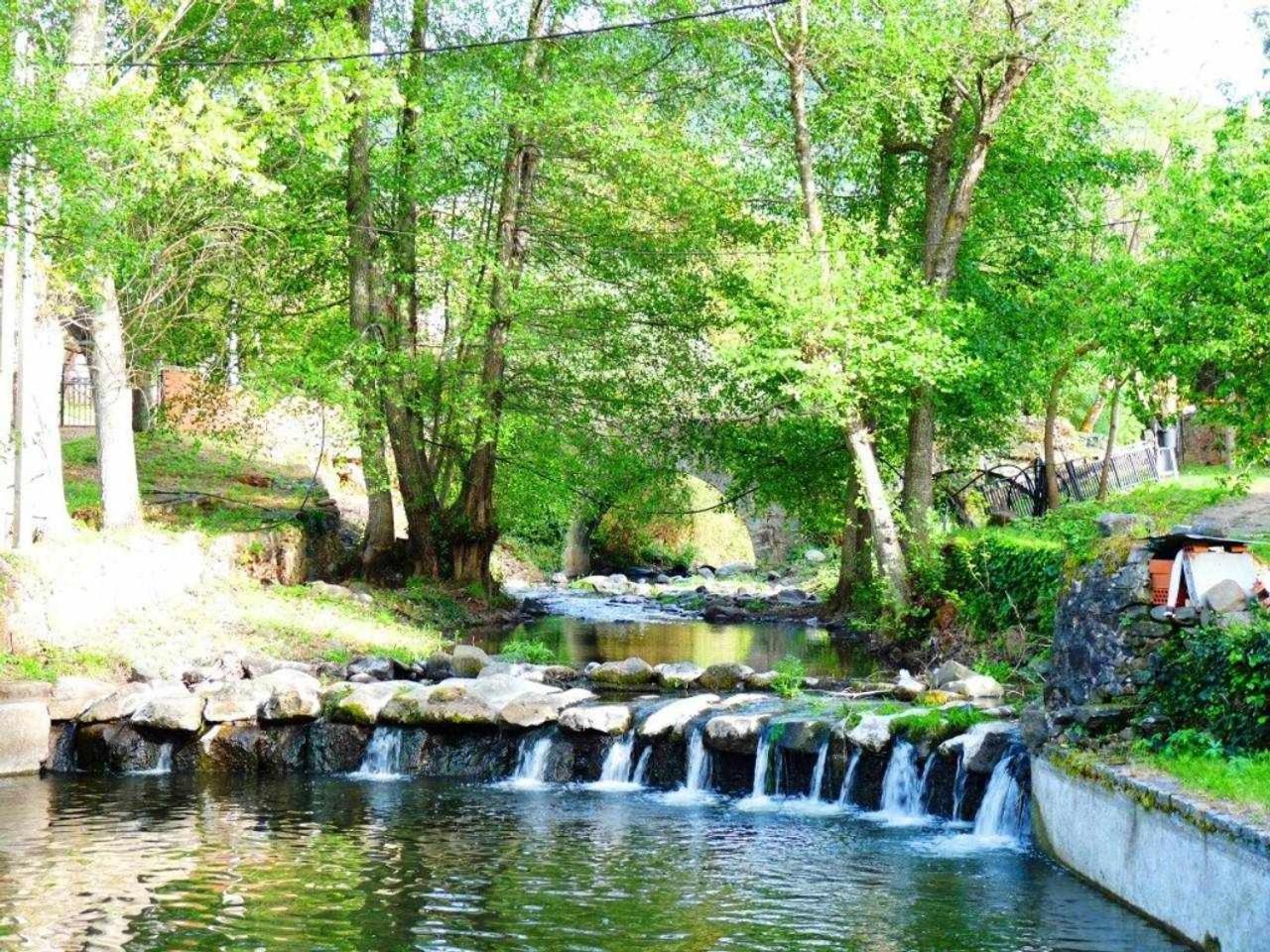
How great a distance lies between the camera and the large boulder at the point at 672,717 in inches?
561

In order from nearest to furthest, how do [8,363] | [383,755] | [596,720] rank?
[596,720]
[383,755]
[8,363]

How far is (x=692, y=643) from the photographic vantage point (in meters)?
23.4

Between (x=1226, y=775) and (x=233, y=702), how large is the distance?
31.7 ft

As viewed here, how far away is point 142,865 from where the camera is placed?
34.1 ft

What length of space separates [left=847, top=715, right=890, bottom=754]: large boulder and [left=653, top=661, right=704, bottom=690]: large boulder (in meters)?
4.06

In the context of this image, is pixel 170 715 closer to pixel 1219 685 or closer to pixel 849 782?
pixel 849 782

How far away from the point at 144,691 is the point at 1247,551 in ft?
34.4

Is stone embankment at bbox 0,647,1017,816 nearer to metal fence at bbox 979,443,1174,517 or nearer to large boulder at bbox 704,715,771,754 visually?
large boulder at bbox 704,715,771,754


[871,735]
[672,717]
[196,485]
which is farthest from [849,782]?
[196,485]

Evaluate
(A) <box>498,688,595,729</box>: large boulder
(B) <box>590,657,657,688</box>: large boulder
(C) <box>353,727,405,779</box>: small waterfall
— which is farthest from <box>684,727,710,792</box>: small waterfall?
(B) <box>590,657,657,688</box>: large boulder

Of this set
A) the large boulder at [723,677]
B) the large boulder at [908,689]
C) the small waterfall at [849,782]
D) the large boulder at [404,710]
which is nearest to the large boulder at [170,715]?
the large boulder at [404,710]

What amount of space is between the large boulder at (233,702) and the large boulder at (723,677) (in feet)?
16.2

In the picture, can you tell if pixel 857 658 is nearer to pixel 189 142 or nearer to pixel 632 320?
pixel 632 320

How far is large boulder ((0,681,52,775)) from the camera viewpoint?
14.2 meters
